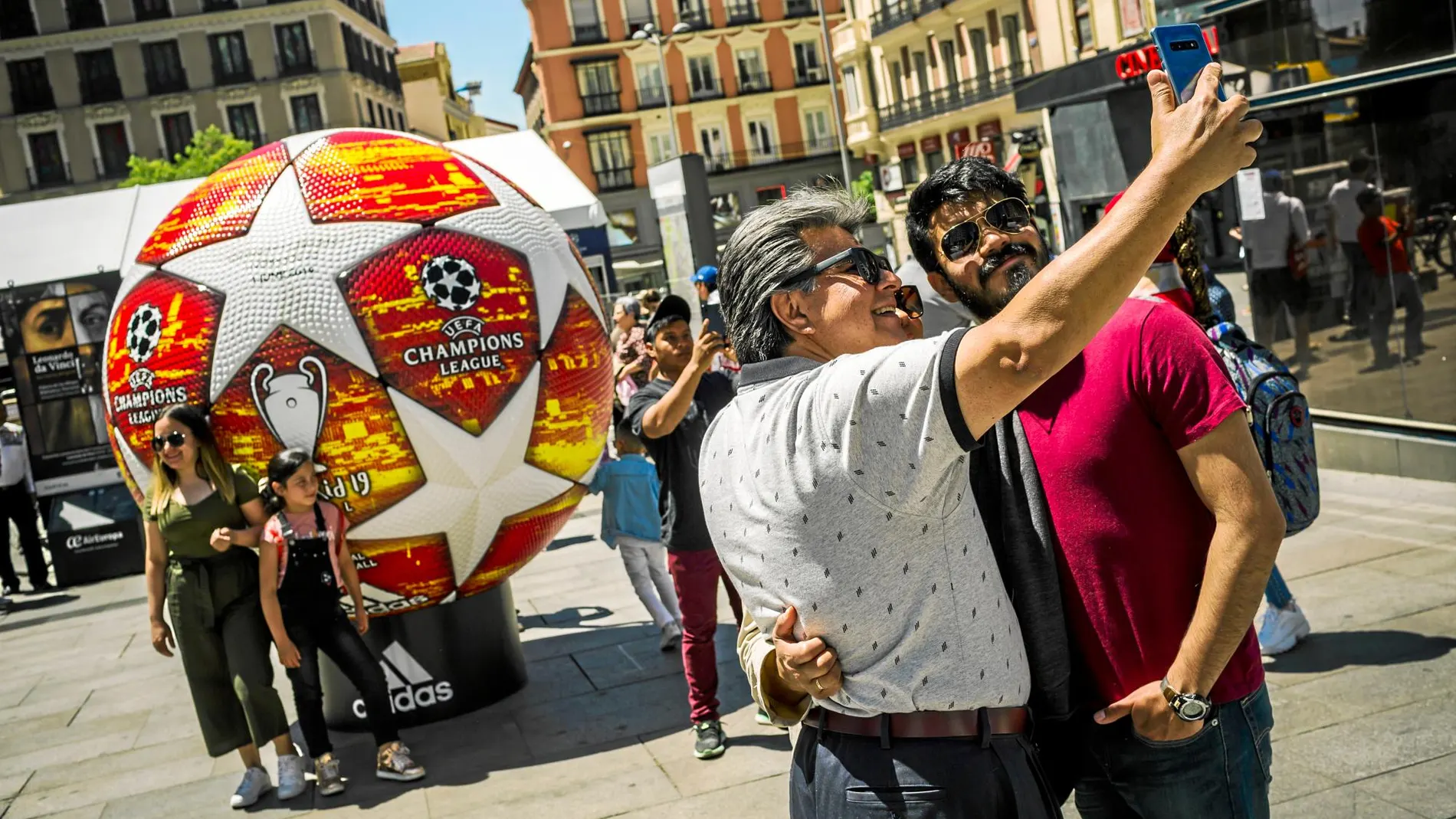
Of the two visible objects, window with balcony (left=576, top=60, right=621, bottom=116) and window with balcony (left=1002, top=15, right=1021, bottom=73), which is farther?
window with balcony (left=576, top=60, right=621, bottom=116)

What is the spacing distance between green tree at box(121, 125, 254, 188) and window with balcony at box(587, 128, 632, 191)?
18.8 metres

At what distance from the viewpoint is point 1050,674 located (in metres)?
2.22

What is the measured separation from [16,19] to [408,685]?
54.4 metres

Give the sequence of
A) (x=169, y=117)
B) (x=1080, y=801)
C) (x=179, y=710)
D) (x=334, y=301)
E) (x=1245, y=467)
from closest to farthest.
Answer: (x=1245, y=467) < (x=1080, y=801) < (x=334, y=301) < (x=179, y=710) < (x=169, y=117)

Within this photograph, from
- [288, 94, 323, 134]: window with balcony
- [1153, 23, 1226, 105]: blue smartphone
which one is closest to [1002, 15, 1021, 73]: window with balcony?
[288, 94, 323, 134]: window with balcony

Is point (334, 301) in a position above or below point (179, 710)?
above

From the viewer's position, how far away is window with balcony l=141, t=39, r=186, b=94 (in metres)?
51.6

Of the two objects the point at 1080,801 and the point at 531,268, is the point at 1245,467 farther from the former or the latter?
the point at 531,268

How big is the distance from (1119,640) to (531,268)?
369 cm

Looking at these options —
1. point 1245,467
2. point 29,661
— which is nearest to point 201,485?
point 1245,467

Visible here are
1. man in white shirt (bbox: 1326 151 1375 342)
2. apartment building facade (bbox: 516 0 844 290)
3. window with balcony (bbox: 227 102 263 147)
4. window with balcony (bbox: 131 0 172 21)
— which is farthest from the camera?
apartment building facade (bbox: 516 0 844 290)

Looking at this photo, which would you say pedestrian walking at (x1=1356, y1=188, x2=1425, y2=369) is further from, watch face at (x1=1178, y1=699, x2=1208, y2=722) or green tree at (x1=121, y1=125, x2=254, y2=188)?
green tree at (x1=121, y1=125, x2=254, y2=188)

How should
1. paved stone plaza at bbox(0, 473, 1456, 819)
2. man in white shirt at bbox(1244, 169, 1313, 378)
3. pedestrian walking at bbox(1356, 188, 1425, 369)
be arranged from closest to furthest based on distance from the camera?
paved stone plaza at bbox(0, 473, 1456, 819), pedestrian walking at bbox(1356, 188, 1425, 369), man in white shirt at bbox(1244, 169, 1313, 378)

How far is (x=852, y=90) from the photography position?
165ft
